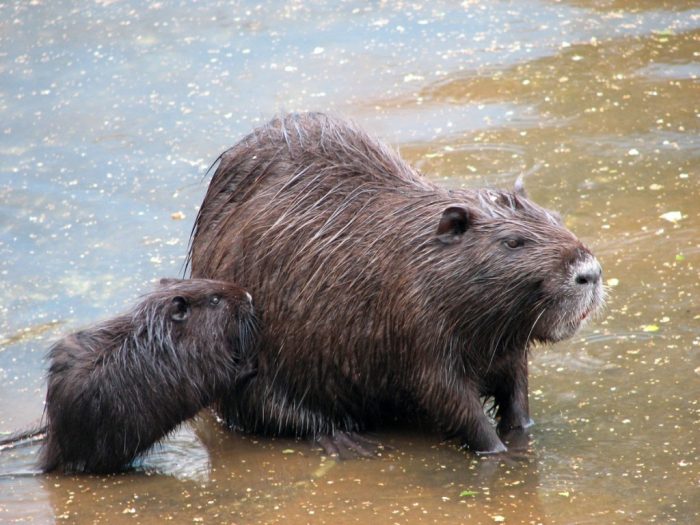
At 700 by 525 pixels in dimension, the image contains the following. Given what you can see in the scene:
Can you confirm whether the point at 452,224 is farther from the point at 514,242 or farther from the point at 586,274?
the point at 586,274

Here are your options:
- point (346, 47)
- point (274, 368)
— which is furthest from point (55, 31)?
→ point (274, 368)

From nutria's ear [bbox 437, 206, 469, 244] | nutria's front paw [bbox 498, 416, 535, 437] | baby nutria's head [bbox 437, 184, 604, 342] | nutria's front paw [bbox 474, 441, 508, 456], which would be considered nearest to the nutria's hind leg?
nutria's front paw [bbox 474, 441, 508, 456]

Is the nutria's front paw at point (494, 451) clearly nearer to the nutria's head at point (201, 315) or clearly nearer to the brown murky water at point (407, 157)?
the brown murky water at point (407, 157)

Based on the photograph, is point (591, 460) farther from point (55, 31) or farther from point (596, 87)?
point (55, 31)

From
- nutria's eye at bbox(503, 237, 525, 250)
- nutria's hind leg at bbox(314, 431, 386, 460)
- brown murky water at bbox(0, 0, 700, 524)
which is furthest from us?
nutria's hind leg at bbox(314, 431, 386, 460)

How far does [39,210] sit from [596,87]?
14.5 feet

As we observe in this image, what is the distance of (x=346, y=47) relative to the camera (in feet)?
36.1

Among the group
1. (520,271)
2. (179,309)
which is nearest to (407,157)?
(179,309)

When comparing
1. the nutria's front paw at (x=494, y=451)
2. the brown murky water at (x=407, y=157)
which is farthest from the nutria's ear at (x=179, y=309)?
the nutria's front paw at (x=494, y=451)

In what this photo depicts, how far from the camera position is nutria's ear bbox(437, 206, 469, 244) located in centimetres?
597

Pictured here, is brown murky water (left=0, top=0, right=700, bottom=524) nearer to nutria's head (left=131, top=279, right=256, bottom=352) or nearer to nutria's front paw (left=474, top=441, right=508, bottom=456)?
nutria's front paw (left=474, top=441, right=508, bottom=456)

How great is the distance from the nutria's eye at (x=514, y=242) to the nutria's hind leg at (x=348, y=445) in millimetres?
1193

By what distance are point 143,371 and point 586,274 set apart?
7.19 ft

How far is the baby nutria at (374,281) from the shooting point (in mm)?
5914
